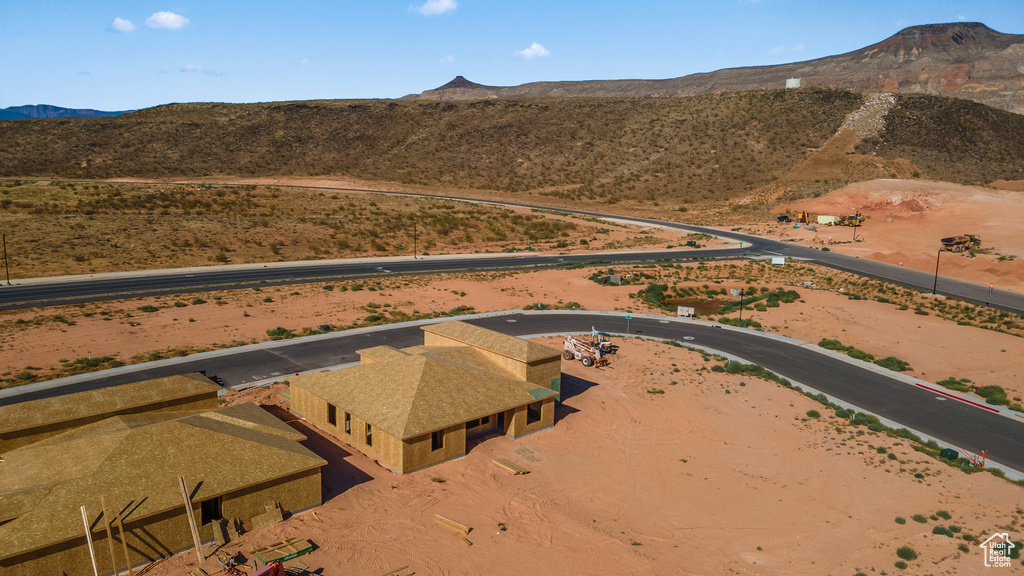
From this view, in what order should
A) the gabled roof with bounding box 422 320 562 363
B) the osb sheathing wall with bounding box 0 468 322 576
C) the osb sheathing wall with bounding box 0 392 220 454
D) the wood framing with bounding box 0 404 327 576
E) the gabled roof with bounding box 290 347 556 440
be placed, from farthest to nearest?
1. the gabled roof with bounding box 422 320 562 363
2. the gabled roof with bounding box 290 347 556 440
3. the osb sheathing wall with bounding box 0 392 220 454
4. the wood framing with bounding box 0 404 327 576
5. the osb sheathing wall with bounding box 0 468 322 576

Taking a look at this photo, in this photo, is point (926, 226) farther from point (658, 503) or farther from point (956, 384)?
point (658, 503)

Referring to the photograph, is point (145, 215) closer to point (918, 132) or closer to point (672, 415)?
point (672, 415)

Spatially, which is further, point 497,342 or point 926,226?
point 926,226

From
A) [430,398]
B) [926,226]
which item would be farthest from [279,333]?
[926,226]

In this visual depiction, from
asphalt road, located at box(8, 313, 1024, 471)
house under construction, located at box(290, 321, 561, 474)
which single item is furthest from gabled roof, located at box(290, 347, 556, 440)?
asphalt road, located at box(8, 313, 1024, 471)

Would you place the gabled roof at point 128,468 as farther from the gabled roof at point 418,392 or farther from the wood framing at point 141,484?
the gabled roof at point 418,392

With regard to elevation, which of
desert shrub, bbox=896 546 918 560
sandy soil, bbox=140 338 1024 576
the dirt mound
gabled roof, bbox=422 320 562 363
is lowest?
sandy soil, bbox=140 338 1024 576

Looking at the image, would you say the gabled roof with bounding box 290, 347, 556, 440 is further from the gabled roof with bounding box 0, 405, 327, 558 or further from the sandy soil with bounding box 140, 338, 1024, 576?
the gabled roof with bounding box 0, 405, 327, 558
